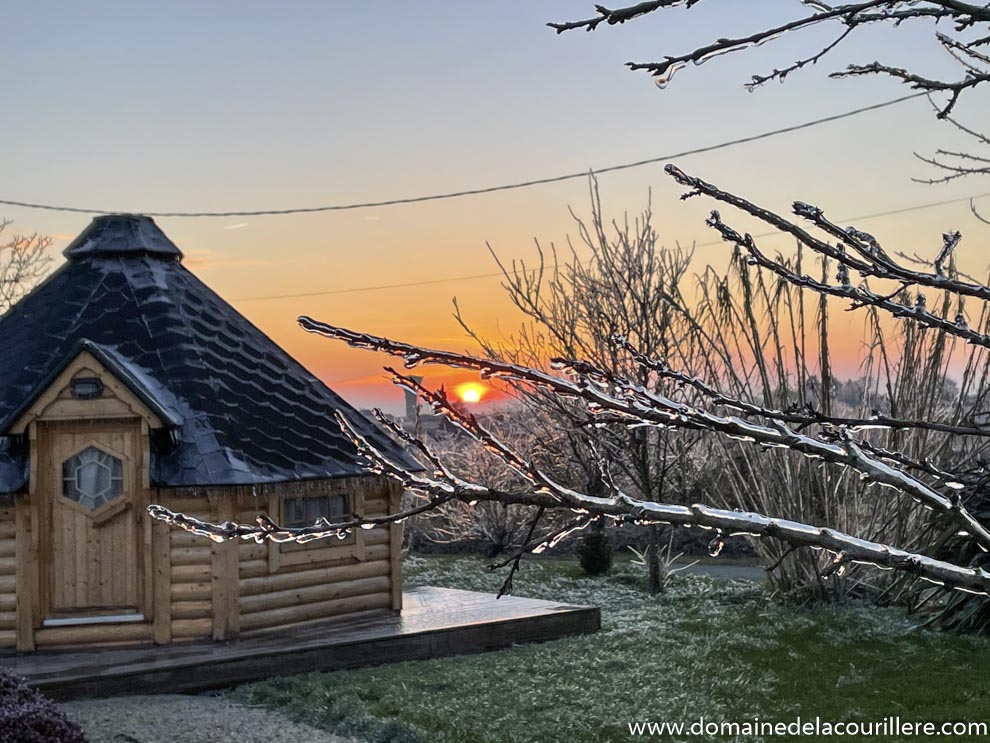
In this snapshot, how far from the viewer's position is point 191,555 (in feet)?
34.1

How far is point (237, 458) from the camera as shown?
420 inches

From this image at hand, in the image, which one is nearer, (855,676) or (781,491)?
(855,676)

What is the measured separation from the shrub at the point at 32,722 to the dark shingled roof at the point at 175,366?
Answer: 4366mm

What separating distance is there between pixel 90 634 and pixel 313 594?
2.10 m

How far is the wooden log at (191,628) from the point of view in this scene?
411 inches

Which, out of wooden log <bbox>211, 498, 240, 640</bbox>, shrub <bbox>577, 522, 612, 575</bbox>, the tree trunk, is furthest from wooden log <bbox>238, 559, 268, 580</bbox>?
shrub <bbox>577, 522, 612, 575</bbox>

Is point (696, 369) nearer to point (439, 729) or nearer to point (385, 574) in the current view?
point (385, 574)

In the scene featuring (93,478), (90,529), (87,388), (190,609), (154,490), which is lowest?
(190,609)

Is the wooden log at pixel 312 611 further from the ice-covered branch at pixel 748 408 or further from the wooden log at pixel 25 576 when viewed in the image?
the ice-covered branch at pixel 748 408

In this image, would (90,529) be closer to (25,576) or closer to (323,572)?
(25,576)

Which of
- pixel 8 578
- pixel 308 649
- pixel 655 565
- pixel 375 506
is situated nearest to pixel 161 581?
pixel 8 578

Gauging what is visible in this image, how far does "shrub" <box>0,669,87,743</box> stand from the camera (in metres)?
5.64

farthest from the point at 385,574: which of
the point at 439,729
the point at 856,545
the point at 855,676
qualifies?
the point at 856,545

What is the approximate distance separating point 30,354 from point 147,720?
464 cm
